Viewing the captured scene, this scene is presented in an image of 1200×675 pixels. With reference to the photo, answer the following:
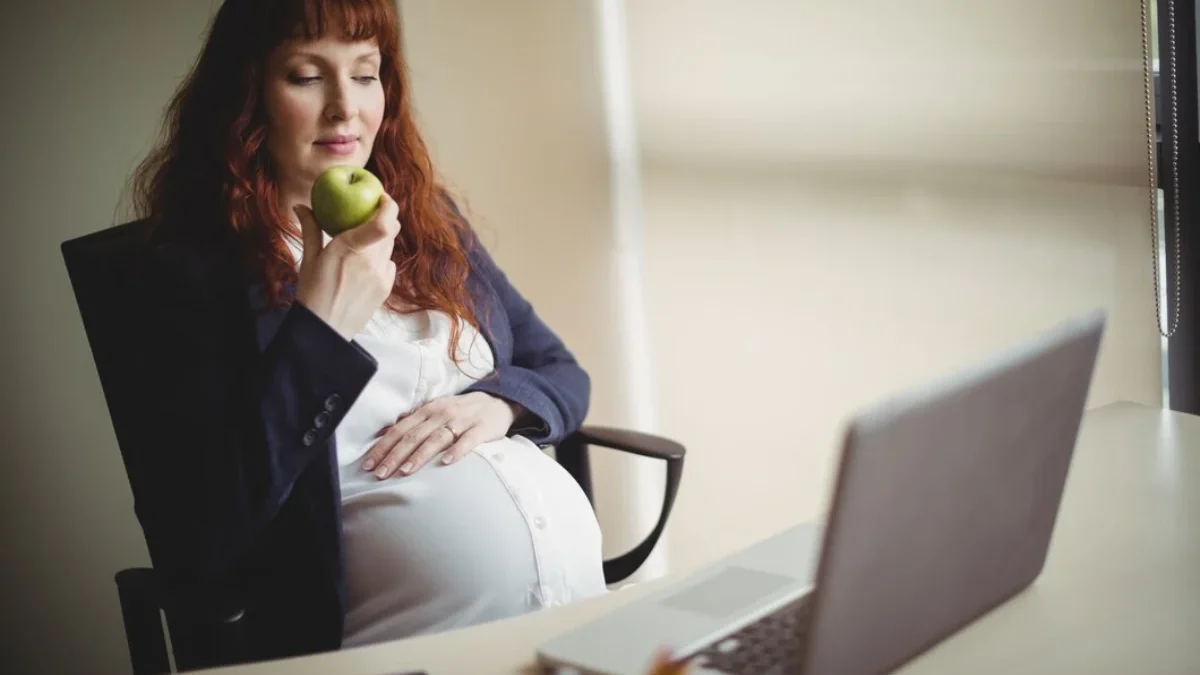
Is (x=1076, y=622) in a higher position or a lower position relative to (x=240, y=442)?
lower

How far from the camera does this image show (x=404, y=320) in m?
1.88

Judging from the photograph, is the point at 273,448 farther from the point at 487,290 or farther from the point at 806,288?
the point at 806,288

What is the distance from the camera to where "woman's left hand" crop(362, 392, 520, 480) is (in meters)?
1.71

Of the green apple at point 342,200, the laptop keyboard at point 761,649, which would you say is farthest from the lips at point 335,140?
the laptop keyboard at point 761,649

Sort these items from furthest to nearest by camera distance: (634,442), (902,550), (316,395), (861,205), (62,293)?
1. (861,205)
2. (62,293)
3. (634,442)
4. (316,395)
5. (902,550)

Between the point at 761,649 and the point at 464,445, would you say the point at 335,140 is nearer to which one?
the point at 464,445

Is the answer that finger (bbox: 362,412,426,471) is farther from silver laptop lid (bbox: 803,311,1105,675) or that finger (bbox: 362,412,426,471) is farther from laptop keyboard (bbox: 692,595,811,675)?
silver laptop lid (bbox: 803,311,1105,675)

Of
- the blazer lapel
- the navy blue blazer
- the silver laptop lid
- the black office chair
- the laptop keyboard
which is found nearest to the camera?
the silver laptop lid

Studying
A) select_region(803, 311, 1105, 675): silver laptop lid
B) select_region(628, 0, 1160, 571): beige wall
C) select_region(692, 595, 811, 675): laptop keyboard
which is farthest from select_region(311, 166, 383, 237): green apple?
select_region(628, 0, 1160, 571): beige wall

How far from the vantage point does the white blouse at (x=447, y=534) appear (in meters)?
1.64

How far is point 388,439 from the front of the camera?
68.3 inches

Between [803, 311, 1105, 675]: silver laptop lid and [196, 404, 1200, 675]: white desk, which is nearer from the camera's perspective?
[803, 311, 1105, 675]: silver laptop lid

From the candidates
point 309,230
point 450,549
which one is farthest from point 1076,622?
point 309,230

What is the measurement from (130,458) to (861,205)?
1.47 m
